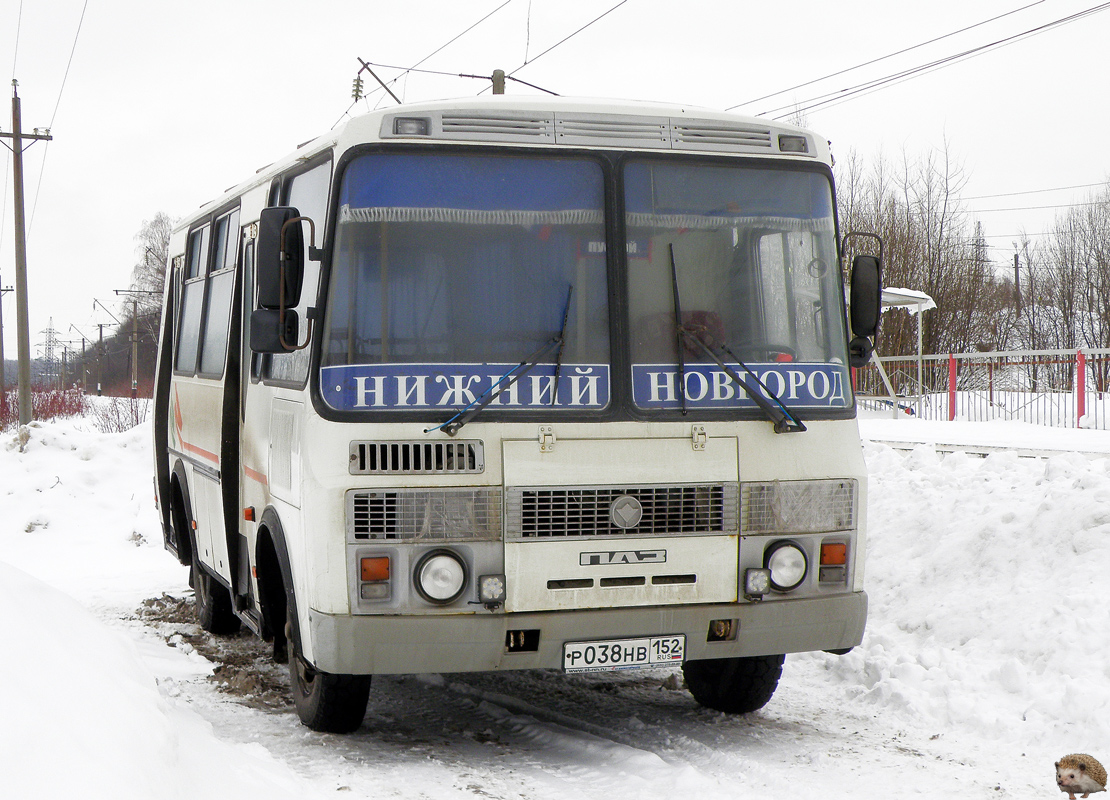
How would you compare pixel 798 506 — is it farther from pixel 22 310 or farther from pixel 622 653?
pixel 22 310

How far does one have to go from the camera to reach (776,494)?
5.66 meters

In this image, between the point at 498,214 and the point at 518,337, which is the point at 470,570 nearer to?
the point at 518,337

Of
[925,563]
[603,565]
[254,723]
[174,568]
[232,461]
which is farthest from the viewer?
[174,568]

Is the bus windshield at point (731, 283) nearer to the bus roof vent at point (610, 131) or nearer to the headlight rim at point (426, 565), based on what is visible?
the bus roof vent at point (610, 131)

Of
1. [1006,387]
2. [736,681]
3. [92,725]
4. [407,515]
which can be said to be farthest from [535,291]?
[1006,387]

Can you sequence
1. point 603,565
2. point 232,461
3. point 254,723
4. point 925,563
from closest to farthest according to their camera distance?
1. point 603,565
2. point 254,723
3. point 232,461
4. point 925,563

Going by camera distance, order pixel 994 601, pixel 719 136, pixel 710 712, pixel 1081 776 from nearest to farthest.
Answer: pixel 1081 776, pixel 719 136, pixel 710 712, pixel 994 601

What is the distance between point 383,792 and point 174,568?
8721 millimetres

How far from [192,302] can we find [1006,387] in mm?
14686

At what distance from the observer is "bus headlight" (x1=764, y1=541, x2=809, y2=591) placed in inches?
222

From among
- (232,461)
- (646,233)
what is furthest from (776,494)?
(232,461)

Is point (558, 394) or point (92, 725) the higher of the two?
point (558, 394)

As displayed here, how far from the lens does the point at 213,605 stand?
29.2 ft

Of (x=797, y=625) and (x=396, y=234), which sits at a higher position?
(x=396, y=234)
